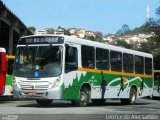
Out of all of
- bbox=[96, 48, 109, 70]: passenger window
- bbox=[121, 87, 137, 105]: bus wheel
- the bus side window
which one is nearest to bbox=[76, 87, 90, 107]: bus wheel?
the bus side window

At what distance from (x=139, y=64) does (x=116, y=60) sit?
10.9 feet

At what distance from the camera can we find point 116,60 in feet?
81.4

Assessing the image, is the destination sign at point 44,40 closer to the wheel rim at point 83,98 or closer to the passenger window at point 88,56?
the passenger window at point 88,56

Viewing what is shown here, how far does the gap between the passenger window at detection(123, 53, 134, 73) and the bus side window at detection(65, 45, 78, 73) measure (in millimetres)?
5651

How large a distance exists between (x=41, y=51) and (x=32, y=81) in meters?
1.32

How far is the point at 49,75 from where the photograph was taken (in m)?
19.7

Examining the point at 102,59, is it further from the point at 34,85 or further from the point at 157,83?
the point at 157,83

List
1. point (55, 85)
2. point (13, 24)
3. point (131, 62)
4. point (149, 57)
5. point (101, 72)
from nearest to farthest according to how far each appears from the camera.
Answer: point (55, 85), point (101, 72), point (131, 62), point (149, 57), point (13, 24)

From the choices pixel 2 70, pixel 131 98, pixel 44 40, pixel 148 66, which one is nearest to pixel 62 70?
pixel 44 40

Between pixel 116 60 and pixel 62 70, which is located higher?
pixel 116 60

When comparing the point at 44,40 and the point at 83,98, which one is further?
the point at 83,98

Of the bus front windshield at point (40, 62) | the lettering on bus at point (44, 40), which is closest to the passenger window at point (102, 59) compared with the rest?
the lettering on bus at point (44, 40)

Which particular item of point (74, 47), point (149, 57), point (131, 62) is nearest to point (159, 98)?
point (149, 57)

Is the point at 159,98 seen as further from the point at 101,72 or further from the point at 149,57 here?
the point at 101,72
